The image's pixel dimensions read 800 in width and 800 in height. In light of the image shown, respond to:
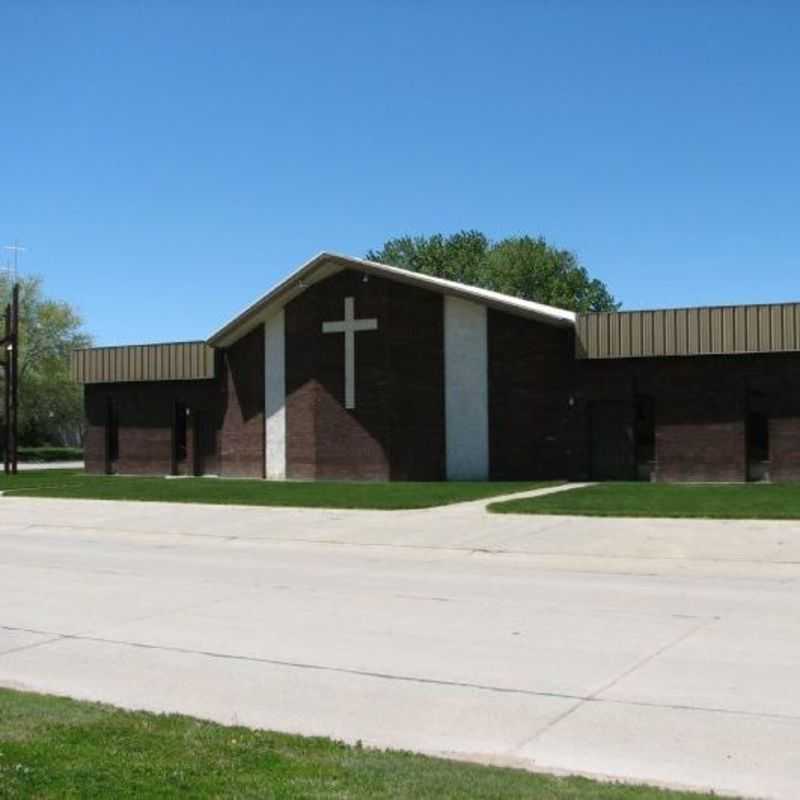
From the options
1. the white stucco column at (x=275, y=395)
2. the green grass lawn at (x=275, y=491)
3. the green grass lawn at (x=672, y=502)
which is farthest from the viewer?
the white stucco column at (x=275, y=395)

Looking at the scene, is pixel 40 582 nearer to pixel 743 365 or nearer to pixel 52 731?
pixel 52 731

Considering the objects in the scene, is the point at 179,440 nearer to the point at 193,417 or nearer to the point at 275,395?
the point at 193,417

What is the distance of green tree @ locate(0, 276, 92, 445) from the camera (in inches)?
2489

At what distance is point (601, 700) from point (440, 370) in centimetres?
2339

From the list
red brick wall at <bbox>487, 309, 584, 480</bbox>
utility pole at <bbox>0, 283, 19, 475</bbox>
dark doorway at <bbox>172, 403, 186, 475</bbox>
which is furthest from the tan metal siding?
red brick wall at <bbox>487, 309, 584, 480</bbox>

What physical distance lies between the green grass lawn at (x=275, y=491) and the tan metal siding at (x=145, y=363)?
4114 mm

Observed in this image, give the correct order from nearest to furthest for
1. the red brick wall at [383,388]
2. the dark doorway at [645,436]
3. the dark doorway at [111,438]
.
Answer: the dark doorway at [645,436] < the red brick wall at [383,388] < the dark doorway at [111,438]

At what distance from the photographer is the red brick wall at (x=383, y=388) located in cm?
3020

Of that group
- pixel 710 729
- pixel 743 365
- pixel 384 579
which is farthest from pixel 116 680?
pixel 743 365

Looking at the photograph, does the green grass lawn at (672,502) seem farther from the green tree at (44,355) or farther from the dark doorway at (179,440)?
the green tree at (44,355)

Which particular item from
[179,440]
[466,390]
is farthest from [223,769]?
[179,440]

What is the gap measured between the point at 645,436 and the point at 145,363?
1806cm

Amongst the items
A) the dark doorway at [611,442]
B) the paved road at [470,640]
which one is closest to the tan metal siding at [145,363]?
the dark doorway at [611,442]

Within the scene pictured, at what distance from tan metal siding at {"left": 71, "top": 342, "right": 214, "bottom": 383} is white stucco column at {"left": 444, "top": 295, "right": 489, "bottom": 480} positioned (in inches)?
362
